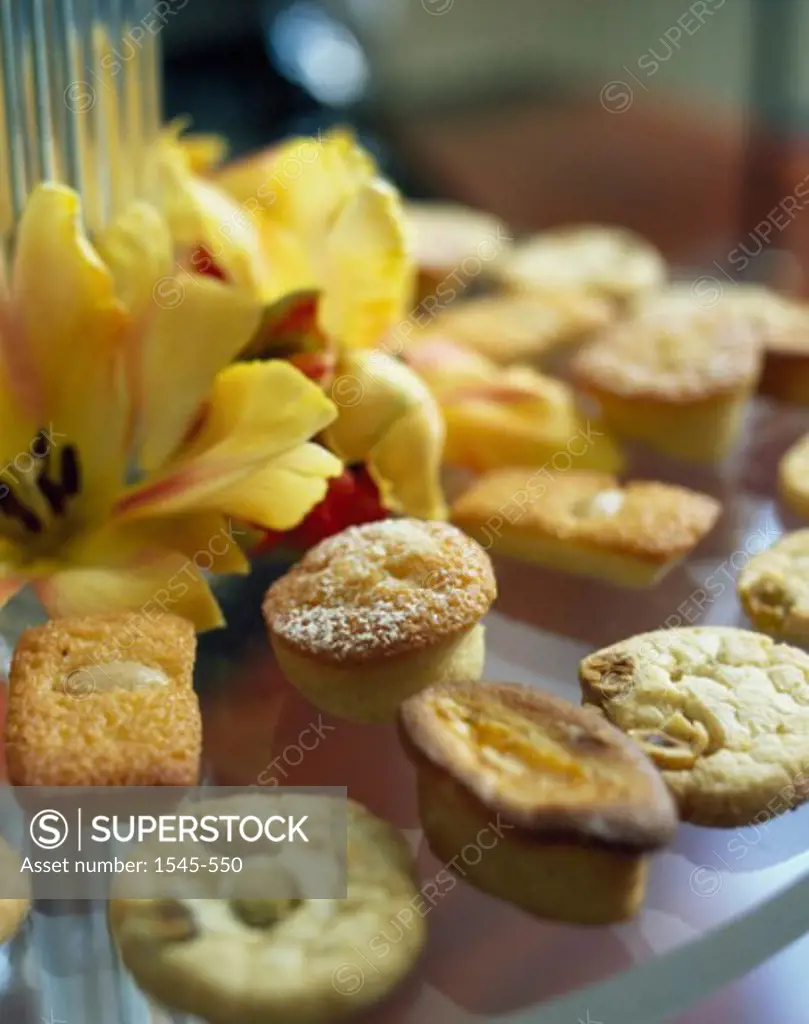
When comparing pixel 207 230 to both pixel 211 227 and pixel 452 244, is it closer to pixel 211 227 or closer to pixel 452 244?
pixel 211 227

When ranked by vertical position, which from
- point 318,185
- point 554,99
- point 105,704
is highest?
point 318,185

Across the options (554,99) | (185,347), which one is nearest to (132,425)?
(185,347)

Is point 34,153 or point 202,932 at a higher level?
point 34,153

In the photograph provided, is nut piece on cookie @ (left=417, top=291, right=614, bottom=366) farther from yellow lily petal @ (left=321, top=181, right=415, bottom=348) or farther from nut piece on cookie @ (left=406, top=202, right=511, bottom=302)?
yellow lily petal @ (left=321, top=181, right=415, bottom=348)

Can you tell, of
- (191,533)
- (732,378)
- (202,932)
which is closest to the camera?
(202,932)

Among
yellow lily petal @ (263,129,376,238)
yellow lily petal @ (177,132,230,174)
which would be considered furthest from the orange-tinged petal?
yellow lily petal @ (177,132,230,174)

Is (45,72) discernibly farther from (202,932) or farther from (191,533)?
→ (202,932)

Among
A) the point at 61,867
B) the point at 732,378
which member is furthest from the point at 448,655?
the point at 732,378
